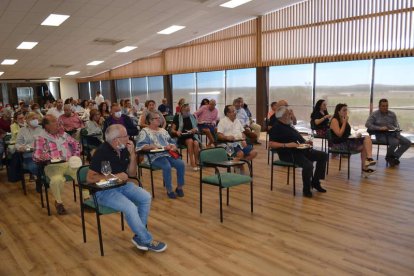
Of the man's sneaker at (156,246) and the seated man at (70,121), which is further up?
the seated man at (70,121)

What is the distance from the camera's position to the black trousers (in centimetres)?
510

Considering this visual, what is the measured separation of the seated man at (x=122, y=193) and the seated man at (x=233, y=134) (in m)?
2.70

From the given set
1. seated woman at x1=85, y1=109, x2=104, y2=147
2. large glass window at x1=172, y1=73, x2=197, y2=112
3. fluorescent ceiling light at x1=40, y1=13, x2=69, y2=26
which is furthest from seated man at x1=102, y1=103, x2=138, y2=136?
large glass window at x1=172, y1=73, x2=197, y2=112

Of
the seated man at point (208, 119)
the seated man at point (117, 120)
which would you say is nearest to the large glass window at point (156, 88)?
the seated man at point (208, 119)

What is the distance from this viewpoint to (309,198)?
16.7 feet

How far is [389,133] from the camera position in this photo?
6.97 metres

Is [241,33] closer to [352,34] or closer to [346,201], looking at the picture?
[352,34]

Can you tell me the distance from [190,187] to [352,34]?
6716 mm

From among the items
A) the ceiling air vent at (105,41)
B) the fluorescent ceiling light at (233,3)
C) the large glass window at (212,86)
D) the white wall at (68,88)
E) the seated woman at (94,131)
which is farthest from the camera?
the white wall at (68,88)

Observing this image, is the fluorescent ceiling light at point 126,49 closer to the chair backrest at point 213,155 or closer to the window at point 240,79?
the window at point 240,79

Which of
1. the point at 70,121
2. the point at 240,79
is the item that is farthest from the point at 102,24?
the point at 240,79

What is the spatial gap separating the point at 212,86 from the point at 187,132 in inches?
340

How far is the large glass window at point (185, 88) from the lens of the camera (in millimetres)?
15626

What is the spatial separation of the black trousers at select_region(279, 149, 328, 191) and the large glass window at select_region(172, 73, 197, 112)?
1051 centimetres
